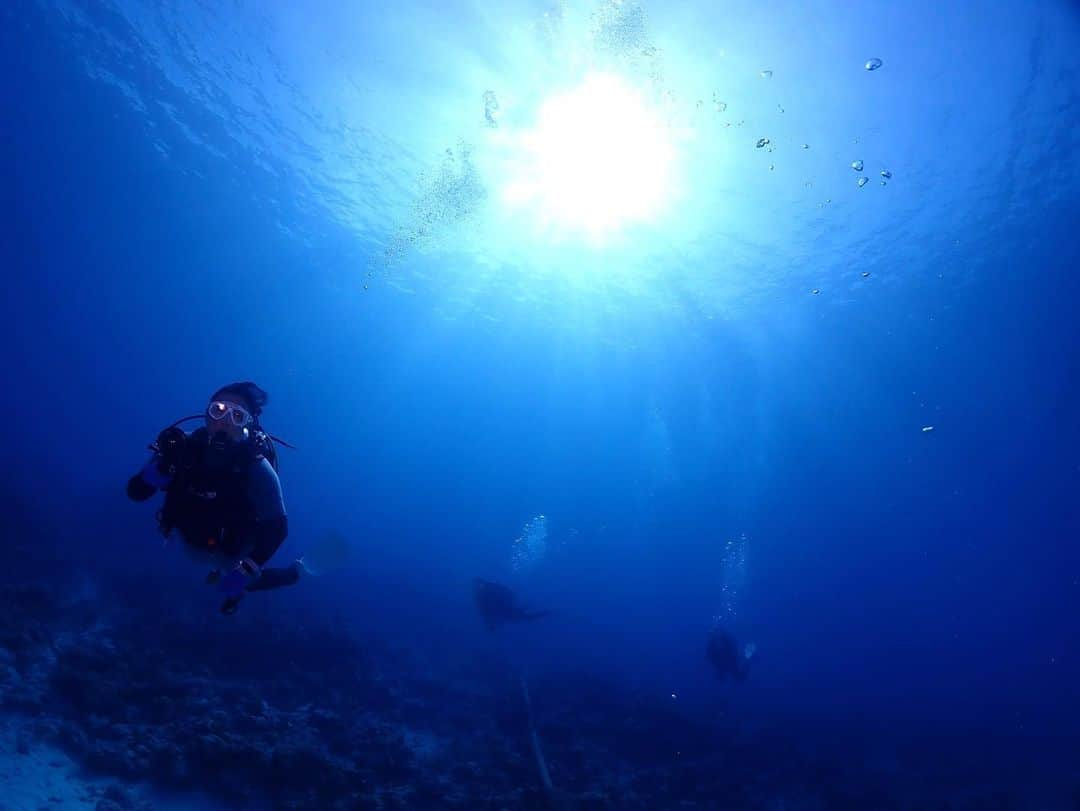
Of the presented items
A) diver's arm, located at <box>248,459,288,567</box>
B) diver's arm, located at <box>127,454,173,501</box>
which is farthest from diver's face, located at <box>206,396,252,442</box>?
diver's arm, located at <box>127,454,173,501</box>

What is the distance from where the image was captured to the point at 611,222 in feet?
66.4

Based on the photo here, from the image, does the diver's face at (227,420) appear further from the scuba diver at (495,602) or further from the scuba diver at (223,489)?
the scuba diver at (495,602)

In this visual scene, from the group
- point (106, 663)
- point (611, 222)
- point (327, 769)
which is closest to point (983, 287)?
point (611, 222)

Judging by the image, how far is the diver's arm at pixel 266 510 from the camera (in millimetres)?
3682

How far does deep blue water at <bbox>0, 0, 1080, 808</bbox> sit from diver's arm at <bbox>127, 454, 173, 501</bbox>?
462 inches

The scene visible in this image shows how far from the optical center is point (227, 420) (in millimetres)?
3518

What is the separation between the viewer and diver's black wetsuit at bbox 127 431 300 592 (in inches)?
141

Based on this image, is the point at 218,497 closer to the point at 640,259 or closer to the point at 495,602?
the point at 495,602

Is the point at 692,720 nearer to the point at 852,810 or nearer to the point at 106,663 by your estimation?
the point at 852,810

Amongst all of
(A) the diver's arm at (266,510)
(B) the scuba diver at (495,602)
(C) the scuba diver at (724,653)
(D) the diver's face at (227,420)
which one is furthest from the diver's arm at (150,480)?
(C) the scuba diver at (724,653)

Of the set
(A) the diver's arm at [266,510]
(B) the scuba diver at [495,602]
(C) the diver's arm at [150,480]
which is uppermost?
(B) the scuba diver at [495,602]

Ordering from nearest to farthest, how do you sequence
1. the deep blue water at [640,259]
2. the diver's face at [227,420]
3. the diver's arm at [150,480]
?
the diver's face at [227,420] < the diver's arm at [150,480] < the deep blue water at [640,259]

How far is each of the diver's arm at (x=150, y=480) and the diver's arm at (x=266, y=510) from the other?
604 millimetres

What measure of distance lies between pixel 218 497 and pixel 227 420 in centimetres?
57
